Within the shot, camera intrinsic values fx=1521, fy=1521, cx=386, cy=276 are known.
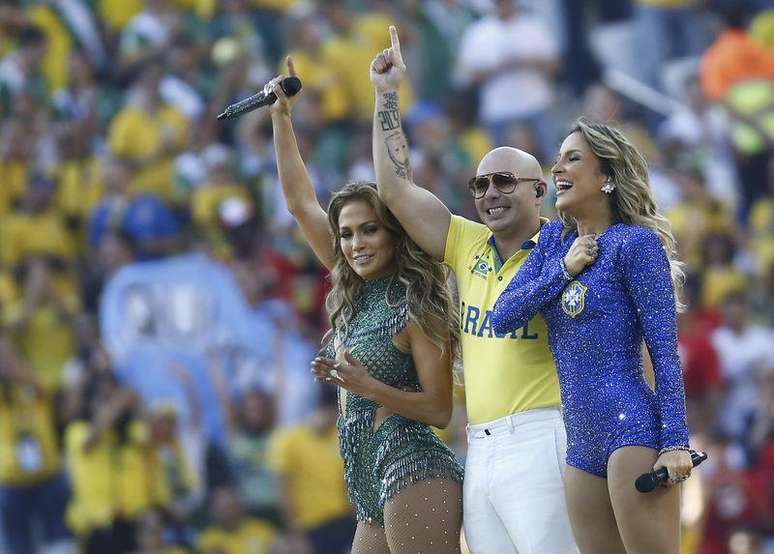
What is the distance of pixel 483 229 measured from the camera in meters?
5.36

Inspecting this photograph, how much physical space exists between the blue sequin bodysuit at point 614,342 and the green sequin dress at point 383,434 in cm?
60

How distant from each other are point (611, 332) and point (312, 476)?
573 cm

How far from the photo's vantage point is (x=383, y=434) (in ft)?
17.3

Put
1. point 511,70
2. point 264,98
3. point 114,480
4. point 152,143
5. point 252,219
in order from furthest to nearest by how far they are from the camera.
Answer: point 511,70, point 152,143, point 252,219, point 114,480, point 264,98

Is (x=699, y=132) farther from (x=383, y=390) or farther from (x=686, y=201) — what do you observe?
(x=383, y=390)

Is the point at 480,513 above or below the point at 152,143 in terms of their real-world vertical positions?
below

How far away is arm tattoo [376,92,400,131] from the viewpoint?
5438 mm

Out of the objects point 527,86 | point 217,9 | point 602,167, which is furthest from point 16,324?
point 602,167

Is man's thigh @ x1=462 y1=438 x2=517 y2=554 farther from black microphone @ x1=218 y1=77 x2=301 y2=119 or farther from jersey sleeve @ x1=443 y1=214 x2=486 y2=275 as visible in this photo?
black microphone @ x1=218 y1=77 x2=301 y2=119

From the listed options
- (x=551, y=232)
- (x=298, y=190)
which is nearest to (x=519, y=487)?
(x=551, y=232)

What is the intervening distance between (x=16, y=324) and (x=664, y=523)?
24.4ft

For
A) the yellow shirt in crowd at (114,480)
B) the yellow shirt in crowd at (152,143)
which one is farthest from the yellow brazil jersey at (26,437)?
the yellow shirt in crowd at (152,143)

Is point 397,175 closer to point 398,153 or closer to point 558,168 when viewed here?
point 398,153

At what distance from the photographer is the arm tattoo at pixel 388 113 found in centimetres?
544
